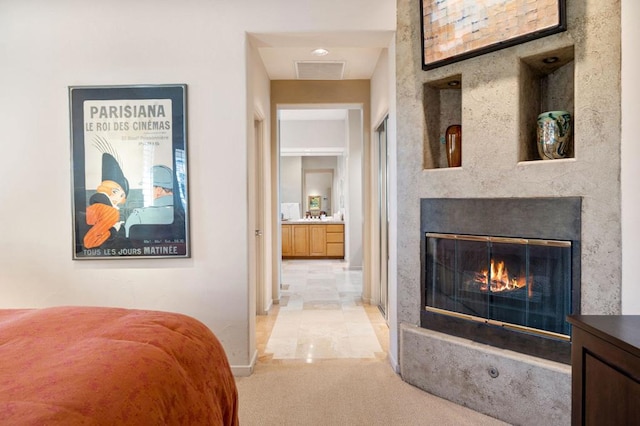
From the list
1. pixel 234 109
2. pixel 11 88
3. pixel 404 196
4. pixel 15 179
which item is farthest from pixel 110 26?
pixel 404 196

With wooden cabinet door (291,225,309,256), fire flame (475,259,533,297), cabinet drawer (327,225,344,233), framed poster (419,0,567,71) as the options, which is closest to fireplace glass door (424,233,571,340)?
fire flame (475,259,533,297)

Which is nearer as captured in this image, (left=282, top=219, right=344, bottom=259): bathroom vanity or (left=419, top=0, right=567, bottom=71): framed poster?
(left=419, top=0, right=567, bottom=71): framed poster

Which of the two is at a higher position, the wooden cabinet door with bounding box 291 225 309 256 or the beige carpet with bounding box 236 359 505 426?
the wooden cabinet door with bounding box 291 225 309 256

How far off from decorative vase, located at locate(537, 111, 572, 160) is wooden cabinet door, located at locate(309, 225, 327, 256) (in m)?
5.84

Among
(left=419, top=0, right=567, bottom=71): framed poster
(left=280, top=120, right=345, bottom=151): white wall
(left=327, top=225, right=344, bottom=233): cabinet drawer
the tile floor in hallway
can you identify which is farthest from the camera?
(left=327, top=225, right=344, bottom=233): cabinet drawer

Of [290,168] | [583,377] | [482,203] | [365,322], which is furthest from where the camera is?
[290,168]

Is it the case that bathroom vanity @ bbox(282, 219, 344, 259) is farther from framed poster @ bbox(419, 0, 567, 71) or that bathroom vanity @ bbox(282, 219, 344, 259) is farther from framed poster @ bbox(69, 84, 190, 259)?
framed poster @ bbox(419, 0, 567, 71)

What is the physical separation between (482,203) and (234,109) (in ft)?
5.60

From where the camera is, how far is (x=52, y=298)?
102 inches

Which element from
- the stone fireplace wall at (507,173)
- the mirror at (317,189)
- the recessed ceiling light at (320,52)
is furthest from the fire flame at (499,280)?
the mirror at (317,189)

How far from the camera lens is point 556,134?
1.93m

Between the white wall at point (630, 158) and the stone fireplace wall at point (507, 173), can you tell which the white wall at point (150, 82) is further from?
the white wall at point (630, 158)

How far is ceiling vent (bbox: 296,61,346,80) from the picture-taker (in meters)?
3.69

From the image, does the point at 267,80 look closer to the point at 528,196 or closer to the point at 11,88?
the point at 11,88
